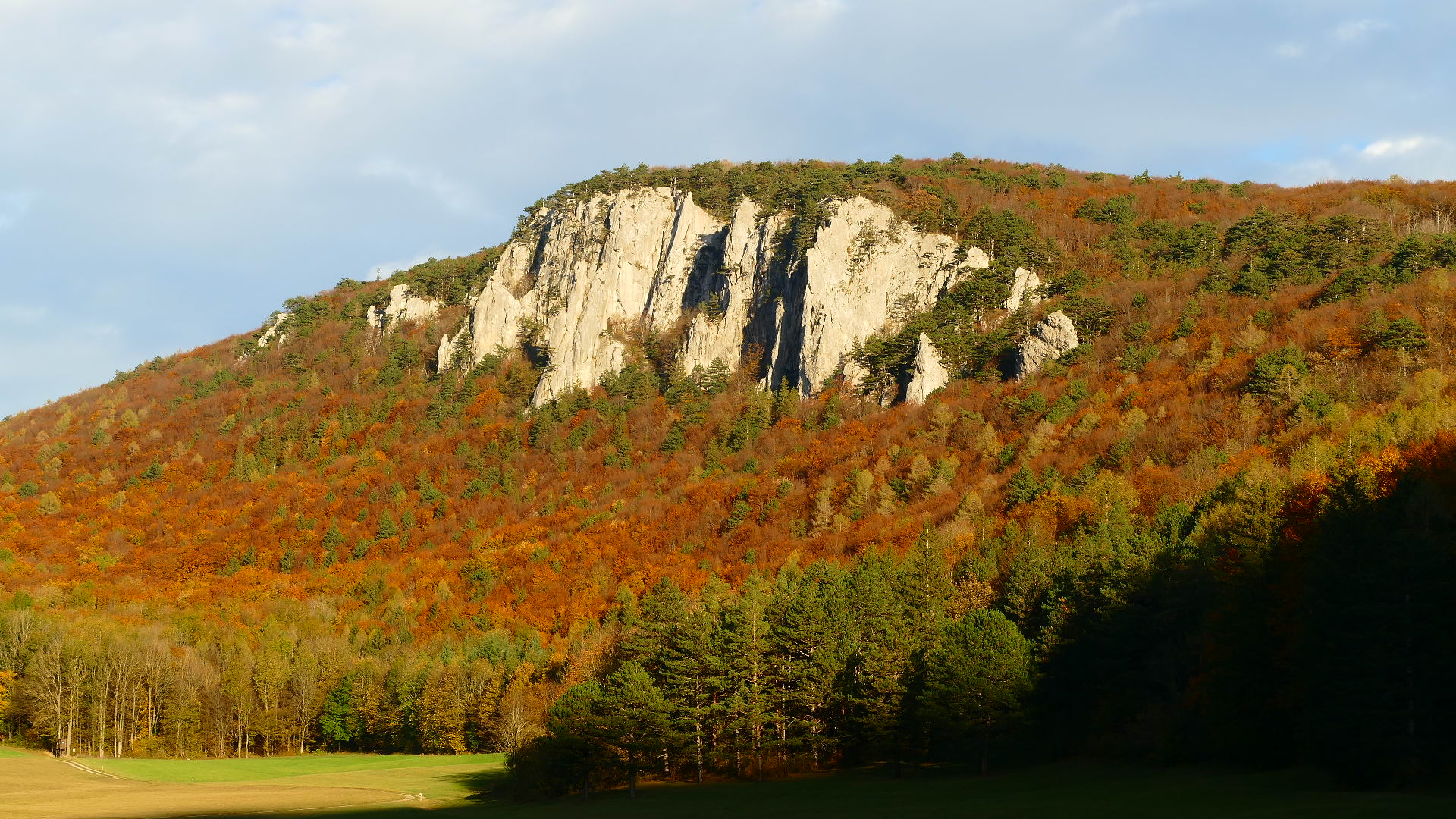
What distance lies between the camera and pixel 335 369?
181m

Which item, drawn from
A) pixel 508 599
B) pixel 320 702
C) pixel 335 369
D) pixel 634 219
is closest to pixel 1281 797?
pixel 320 702

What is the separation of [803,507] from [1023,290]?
167 ft

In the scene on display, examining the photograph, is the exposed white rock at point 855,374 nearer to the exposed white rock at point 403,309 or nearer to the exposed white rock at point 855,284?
the exposed white rock at point 855,284

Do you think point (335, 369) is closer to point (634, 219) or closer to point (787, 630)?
point (634, 219)

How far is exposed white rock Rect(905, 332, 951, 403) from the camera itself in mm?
128875

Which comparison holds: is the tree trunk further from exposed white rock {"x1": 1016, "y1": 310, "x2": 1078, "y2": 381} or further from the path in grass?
exposed white rock {"x1": 1016, "y1": 310, "x2": 1078, "y2": 381}

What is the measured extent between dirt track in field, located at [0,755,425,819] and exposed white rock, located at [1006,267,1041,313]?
107 metres

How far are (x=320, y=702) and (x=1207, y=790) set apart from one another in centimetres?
7378

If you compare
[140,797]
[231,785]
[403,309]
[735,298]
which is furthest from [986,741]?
[403,309]

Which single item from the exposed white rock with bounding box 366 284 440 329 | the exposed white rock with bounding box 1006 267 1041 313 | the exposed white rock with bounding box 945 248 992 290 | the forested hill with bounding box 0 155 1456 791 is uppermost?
the exposed white rock with bounding box 366 284 440 329

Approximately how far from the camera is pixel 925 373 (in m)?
130

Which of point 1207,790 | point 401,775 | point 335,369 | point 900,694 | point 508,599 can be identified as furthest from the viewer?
point 335,369

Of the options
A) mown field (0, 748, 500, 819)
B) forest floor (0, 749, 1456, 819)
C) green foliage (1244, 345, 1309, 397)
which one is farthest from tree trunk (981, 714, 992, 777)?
green foliage (1244, 345, 1309, 397)

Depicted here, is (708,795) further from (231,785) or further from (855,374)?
(855,374)
